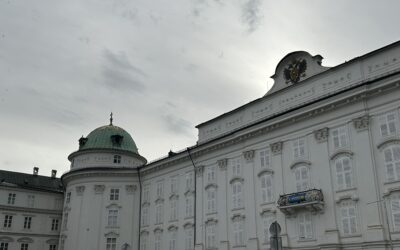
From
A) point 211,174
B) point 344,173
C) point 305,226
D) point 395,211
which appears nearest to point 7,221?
point 211,174

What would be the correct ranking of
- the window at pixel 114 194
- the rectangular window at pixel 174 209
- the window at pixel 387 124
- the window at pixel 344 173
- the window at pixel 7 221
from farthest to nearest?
the window at pixel 7 221 < the window at pixel 114 194 < the rectangular window at pixel 174 209 < the window at pixel 344 173 < the window at pixel 387 124

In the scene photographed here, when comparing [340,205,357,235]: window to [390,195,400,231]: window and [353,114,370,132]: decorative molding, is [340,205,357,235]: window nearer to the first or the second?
[390,195,400,231]: window

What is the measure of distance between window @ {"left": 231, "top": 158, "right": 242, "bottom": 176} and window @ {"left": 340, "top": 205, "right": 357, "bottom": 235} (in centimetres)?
1096

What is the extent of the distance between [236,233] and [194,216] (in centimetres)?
604

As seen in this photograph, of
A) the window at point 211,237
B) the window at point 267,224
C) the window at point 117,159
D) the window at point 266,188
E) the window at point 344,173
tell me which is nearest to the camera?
the window at point 344,173

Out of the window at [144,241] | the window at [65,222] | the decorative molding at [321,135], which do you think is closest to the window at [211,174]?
the window at [144,241]

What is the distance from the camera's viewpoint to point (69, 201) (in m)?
54.7

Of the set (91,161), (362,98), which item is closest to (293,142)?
(362,98)

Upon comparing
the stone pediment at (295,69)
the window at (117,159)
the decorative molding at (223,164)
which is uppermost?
the stone pediment at (295,69)

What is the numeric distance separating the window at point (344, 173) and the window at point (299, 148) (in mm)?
3239

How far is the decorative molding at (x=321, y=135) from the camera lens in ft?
109

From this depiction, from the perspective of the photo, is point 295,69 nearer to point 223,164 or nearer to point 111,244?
point 223,164

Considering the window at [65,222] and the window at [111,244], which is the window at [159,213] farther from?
the window at [65,222]

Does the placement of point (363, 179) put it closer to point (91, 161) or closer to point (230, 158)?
A: point (230, 158)
